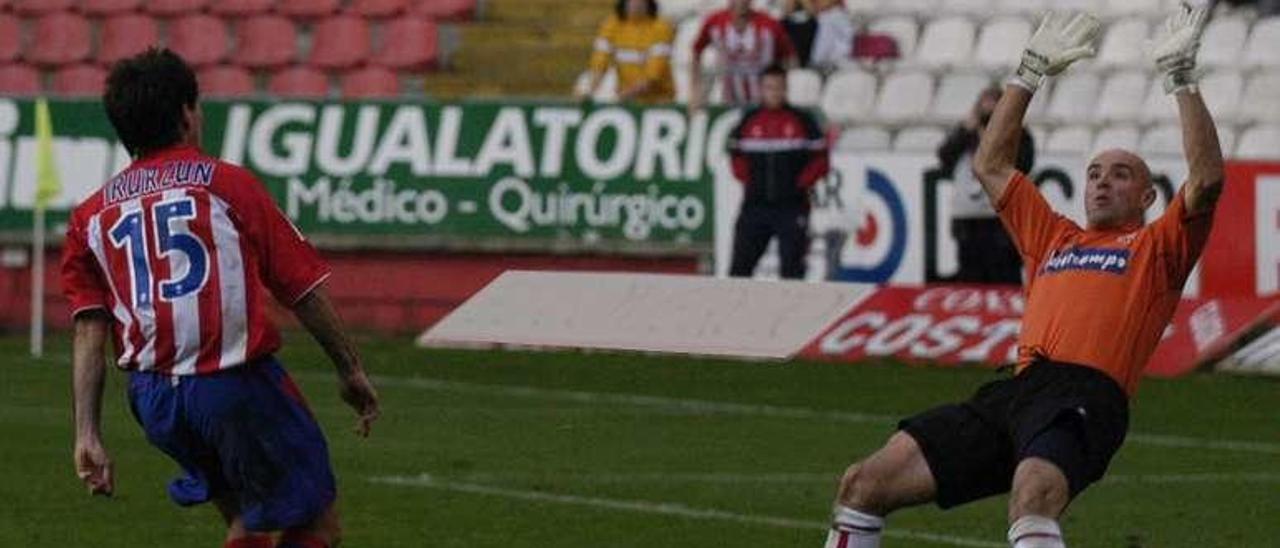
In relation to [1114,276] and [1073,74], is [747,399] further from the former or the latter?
[1114,276]

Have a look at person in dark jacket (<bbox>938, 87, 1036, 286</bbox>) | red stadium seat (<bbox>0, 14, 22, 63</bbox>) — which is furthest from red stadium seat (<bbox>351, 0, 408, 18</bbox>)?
person in dark jacket (<bbox>938, 87, 1036, 286</bbox>)

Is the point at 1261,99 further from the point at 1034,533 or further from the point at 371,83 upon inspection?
the point at 1034,533

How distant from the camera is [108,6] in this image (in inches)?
1188

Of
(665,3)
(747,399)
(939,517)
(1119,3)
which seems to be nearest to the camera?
(939,517)

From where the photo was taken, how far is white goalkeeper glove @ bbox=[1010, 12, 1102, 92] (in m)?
10.6

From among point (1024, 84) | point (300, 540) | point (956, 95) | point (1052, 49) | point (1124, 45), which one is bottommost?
point (956, 95)

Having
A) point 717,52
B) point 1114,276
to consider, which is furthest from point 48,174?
point 1114,276

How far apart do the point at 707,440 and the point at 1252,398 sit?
4.13m

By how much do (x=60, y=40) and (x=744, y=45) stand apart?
7.19 metres

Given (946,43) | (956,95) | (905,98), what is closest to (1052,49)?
(956,95)

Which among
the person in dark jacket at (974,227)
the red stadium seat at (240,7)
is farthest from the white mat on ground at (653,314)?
the red stadium seat at (240,7)

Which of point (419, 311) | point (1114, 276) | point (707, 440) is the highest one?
point (1114, 276)

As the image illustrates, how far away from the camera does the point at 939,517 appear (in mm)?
14242

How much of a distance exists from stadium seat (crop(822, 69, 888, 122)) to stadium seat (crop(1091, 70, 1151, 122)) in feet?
6.04
